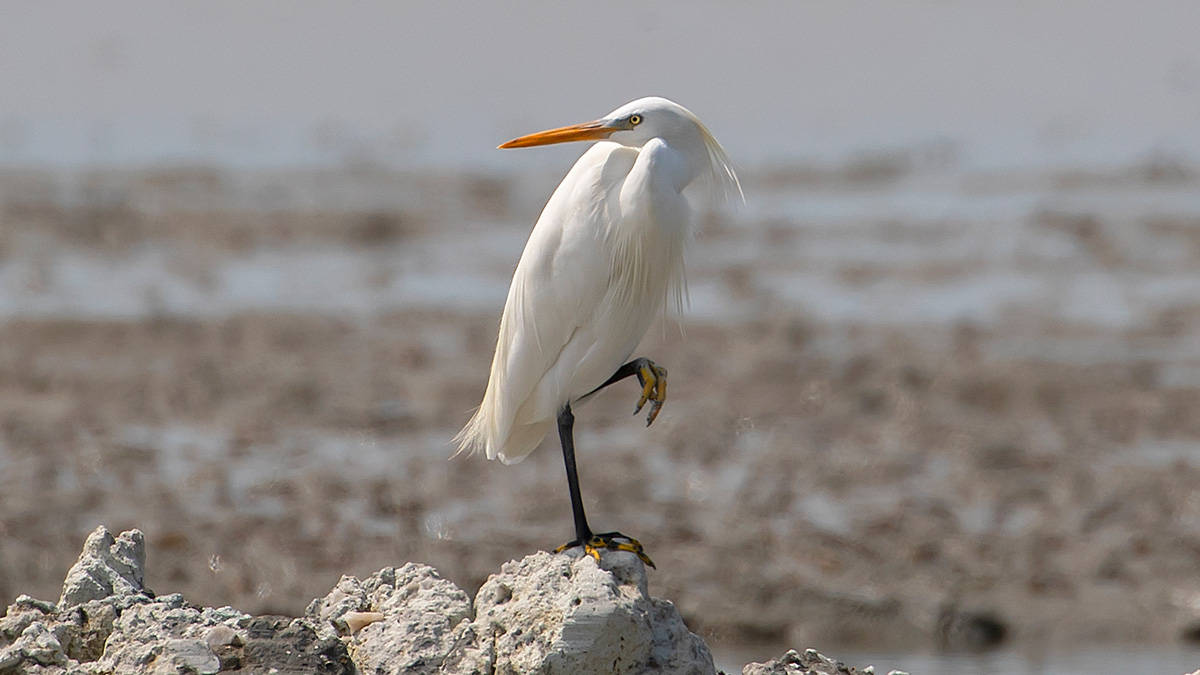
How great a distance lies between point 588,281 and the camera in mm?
5742

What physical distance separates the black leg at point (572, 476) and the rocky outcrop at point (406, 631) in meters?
0.23

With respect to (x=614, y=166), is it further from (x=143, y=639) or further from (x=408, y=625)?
(x=143, y=639)

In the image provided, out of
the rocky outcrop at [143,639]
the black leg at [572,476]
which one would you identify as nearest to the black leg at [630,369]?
the black leg at [572,476]

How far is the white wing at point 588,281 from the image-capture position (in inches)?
219

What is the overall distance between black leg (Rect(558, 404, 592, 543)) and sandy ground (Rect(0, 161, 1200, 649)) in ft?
9.02

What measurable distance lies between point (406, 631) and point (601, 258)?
4.46 ft

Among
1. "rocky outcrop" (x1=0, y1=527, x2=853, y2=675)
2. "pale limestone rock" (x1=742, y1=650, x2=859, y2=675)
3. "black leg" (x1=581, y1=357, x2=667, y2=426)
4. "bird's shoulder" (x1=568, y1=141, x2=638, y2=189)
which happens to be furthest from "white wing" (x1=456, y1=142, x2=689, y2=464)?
"pale limestone rock" (x1=742, y1=650, x2=859, y2=675)

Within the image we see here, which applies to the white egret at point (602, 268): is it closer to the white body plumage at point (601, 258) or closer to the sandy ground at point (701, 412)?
the white body plumage at point (601, 258)

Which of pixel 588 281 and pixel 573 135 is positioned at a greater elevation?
pixel 573 135

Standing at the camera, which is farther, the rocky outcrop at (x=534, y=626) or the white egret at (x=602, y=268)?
the white egret at (x=602, y=268)

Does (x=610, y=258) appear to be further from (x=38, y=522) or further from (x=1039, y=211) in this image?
(x=1039, y=211)

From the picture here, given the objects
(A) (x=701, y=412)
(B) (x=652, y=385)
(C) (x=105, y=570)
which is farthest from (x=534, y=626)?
(A) (x=701, y=412)

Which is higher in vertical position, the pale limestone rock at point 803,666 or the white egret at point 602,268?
the white egret at point 602,268

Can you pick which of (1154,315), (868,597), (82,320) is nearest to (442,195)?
(82,320)
